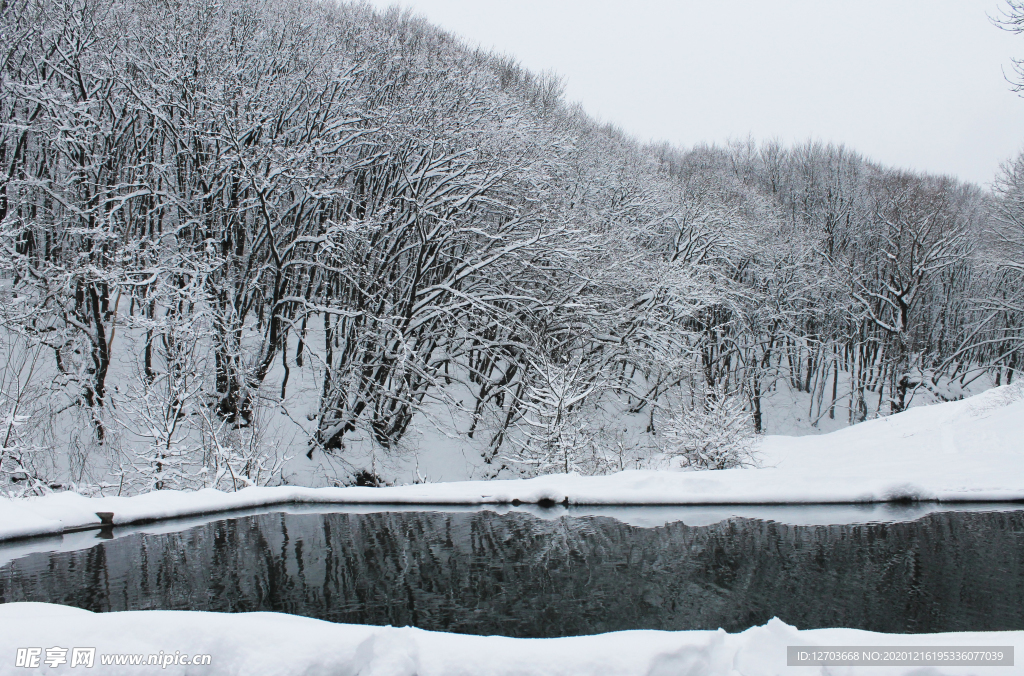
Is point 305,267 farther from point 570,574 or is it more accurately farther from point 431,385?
point 570,574

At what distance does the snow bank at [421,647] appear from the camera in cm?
357

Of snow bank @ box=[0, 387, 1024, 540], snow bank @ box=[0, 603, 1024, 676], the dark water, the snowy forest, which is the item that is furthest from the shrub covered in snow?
snow bank @ box=[0, 603, 1024, 676]

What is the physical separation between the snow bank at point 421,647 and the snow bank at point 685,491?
179 inches

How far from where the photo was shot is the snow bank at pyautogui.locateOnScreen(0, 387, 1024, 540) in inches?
323

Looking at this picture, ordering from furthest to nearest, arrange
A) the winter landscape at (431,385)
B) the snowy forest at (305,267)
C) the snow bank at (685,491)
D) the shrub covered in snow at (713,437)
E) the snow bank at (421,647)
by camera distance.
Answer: the snowy forest at (305,267) → the shrub covered in snow at (713,437) → the snow bank at (685,491) → the winter landscape at (431,385) → the snow bank at (421,647)

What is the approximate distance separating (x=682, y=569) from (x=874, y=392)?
30.1 meters

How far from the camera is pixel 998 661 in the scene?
11.7 ft

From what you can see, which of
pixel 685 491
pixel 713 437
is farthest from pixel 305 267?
pixel 685 491

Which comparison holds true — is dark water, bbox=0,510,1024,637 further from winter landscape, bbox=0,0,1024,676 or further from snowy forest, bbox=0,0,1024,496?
snowy forest, bbox=0,0,1024,496

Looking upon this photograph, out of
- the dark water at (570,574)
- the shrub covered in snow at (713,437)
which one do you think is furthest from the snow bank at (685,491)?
the shrub covered in snow at (713,437)

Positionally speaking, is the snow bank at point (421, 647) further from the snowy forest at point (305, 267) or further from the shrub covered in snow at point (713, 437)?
the shrub covered in snow at point (713, 437)

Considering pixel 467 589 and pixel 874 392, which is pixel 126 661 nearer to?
pixel 467 589

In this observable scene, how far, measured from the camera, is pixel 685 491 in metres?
9.20

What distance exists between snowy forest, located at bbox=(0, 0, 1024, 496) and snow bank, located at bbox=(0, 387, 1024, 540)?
215cm
